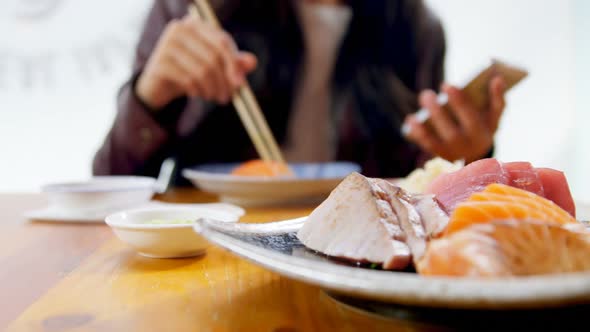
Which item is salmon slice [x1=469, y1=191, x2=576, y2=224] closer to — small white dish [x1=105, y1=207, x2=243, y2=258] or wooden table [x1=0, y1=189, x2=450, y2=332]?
wooden table [x1=0, y1=189, x2=450, y2=332]

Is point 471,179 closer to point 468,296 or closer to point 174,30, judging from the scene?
point 468,296

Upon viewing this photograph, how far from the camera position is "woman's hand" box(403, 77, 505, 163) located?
196cm

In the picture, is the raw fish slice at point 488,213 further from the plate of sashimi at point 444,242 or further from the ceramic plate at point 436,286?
the ceramic plate at point 436,286

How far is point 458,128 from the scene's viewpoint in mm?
2068

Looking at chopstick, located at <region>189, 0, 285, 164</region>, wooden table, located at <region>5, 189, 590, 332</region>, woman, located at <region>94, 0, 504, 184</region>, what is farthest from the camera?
woman, located at <region>94, 0, 504, 184</region>

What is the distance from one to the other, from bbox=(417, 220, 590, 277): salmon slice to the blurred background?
11.2ft

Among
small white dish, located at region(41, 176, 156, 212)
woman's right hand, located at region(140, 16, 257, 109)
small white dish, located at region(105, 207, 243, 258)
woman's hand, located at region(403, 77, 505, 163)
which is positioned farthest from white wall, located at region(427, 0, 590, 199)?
small white dish, located at region(105, 207, 243, 258)

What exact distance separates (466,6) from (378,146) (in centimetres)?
181

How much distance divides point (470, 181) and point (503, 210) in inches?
7.4

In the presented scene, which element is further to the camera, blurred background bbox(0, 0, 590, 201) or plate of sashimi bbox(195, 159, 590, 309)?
blurred background bbox(0, 0, 590, 201)

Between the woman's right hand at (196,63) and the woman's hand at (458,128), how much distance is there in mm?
732

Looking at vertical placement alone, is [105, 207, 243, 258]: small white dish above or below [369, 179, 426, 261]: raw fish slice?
below

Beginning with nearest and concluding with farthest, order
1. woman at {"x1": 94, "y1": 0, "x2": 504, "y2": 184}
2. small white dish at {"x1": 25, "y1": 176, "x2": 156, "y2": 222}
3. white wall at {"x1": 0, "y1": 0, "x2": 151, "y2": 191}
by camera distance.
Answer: small white dish at {"x1": 25, "y1": 176, "x2": 156, "y2": 222} → woman at {"x1": 94, "y1": 0, "x2": 504, "y2": 184} → white wall at {"x1": 0, "y1": 0, "x2": 151, "y2": 191}

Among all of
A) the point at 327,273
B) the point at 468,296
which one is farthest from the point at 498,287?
the point at 327,273
